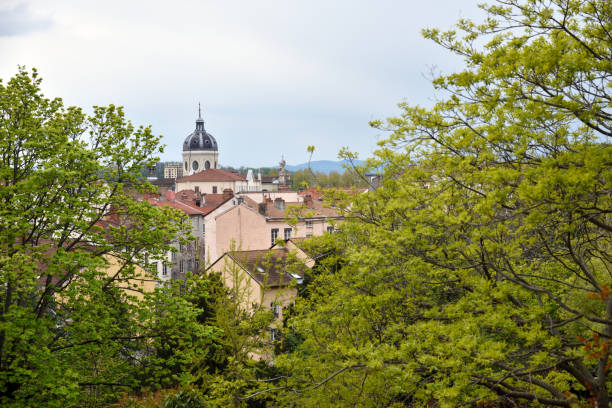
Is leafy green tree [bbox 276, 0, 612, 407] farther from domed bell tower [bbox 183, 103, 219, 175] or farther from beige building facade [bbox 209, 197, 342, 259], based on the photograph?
domed bell tower [bbox 183, 103, 219, 175]

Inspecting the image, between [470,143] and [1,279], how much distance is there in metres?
10.2

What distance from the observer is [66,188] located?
13.1 m

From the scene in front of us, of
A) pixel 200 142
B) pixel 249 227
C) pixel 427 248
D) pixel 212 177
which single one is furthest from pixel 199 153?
pixel 427 248

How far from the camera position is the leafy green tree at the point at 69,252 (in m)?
11.9

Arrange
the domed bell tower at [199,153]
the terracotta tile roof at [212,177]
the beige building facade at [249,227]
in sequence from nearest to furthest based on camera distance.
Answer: the beige building facade at [249,227] < the terracotta tile roof at [212,177] < the domed bell tower at [199,153]

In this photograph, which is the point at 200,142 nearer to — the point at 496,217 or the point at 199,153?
the point at 199,153

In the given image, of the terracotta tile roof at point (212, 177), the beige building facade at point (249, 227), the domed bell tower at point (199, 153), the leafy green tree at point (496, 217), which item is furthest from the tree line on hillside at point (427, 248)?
the domed bell tower at point (199, 153)

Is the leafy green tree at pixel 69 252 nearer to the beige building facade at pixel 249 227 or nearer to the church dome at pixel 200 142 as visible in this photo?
the beige building facade at pixel 249 227

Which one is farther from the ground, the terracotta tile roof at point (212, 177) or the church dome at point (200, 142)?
the church dome at point (200, 142)

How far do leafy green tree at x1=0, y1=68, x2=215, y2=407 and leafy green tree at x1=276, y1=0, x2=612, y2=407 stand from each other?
530 centimetres

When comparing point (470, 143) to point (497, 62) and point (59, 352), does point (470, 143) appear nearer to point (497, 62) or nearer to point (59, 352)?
point (497, 62)

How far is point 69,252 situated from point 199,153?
143 m

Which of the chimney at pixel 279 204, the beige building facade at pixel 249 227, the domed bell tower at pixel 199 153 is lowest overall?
the beige building facade at pixel 249 227

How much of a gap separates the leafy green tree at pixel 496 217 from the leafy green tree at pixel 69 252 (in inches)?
209
